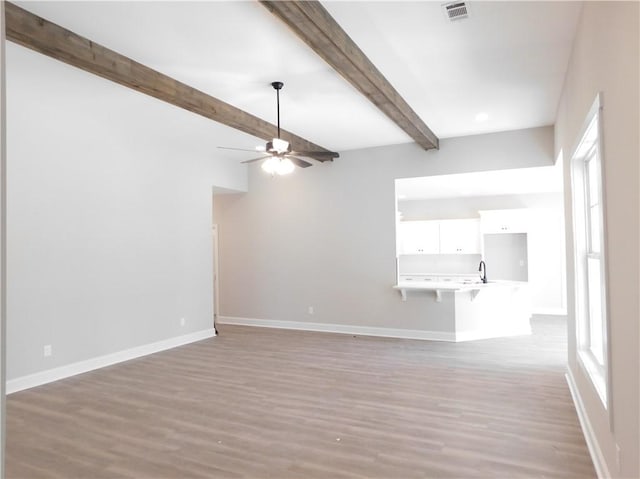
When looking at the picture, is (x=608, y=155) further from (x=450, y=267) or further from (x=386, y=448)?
(x=450, y=267)

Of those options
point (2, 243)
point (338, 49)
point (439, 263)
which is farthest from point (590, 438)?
point (439, 263)

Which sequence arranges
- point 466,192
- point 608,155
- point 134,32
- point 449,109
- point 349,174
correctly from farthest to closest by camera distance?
point 466,192
point 349,174
point 449,109
point 134,32
point 608,155

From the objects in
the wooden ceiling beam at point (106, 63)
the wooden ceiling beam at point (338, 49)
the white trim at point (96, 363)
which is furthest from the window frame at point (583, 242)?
the white trim at point (96, 363)

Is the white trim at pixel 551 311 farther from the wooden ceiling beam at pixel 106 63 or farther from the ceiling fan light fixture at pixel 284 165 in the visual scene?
the wooden ceiling beam at pixel 106 63

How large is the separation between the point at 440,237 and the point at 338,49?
7.32m

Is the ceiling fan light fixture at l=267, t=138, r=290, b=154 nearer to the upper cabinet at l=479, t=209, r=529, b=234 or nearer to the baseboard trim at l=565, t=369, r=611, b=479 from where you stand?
the baseboard trim at l=565, t=369, r=611, b=479

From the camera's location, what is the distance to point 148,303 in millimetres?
6055

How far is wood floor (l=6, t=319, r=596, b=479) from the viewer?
2.80 metres

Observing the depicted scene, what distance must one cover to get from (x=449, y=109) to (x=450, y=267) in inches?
217

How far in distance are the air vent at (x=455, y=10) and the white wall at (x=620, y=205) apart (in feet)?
2.55

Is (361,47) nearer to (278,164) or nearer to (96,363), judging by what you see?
(278,164)

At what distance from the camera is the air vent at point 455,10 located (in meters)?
2.96

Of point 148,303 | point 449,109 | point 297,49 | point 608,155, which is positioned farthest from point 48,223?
point 608,155

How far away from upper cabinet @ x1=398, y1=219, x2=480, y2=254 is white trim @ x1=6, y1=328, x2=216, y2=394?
213 inches
